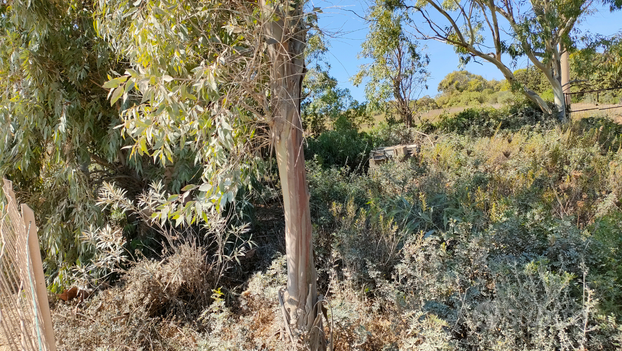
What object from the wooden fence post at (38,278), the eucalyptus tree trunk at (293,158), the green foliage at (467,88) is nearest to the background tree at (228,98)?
the eucalyptus tree trunk at (293,158)

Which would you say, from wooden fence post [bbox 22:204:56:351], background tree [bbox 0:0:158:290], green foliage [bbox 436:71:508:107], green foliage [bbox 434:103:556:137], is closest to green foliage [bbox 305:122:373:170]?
green foliage [bbox 434:103:556:137]

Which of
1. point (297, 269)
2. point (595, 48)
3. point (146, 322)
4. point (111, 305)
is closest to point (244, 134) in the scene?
point (297, 269)

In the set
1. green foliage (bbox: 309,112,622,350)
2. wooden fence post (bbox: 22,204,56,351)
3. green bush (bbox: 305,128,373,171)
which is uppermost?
green bush (bbox: 305,128,373,171)

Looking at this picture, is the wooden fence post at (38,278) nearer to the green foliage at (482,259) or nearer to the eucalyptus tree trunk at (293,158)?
the eucalyptus tree trunk at (293,158)

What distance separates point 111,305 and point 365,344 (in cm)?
216

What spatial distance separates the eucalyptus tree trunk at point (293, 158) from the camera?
6.39 ft

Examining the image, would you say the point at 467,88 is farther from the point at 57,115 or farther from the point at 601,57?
the point at 57,115

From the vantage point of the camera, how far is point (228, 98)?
6.08ft

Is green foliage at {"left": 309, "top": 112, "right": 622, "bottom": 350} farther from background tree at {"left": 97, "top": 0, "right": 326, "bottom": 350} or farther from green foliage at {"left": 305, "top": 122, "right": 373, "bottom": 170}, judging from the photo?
green foliage at {"left": 305, "top": 122, "right": 373, "bottom": 170}

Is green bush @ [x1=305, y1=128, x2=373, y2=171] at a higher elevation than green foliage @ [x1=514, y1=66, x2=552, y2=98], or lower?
lower

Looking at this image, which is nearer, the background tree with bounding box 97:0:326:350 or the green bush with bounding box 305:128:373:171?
the background tree with bounding box 97:0:326:350

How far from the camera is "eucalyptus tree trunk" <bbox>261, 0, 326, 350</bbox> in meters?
1.95

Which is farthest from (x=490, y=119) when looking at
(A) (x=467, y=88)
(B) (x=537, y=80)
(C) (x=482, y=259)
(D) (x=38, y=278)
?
(A) (x=467, y=88)

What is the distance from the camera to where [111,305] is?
3.10 m
